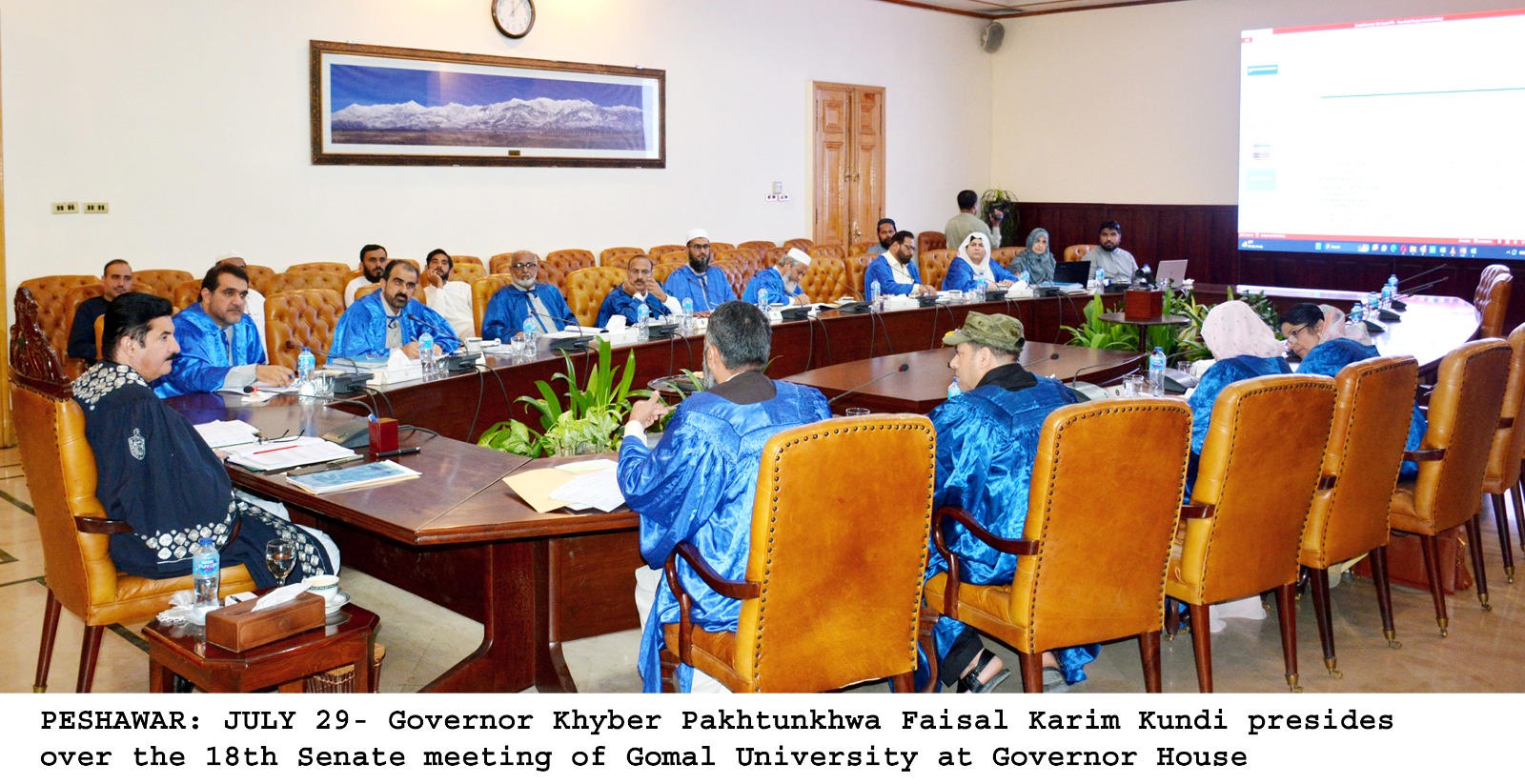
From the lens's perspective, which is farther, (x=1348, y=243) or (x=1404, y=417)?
(x=1348, y=243)

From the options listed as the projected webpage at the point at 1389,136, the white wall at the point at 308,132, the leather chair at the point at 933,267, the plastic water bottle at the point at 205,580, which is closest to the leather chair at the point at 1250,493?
the plastic water bottle at the point at 205,580

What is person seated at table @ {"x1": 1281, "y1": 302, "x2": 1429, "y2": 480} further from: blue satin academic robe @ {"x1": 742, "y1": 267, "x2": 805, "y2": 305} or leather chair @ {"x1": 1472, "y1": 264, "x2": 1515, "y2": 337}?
blue satin academic robe @ {"x1": 742, "y1": 267, "x2": 805, "y2": 305}

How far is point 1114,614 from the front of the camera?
2807mm

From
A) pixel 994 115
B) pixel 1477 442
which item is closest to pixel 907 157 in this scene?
pixel 994 115

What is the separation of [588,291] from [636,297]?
77 centimetres

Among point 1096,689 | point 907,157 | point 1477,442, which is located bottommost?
point 1096,689

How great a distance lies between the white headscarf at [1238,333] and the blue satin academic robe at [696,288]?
3507 mm

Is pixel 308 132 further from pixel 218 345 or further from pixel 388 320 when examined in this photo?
pixel 218 345

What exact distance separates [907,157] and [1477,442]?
26.6ft

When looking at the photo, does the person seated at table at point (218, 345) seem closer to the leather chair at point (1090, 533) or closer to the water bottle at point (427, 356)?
the water bottle at point (427, 356)

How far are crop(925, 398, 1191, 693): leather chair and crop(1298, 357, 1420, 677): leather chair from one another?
66 centimetres

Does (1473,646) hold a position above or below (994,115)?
below

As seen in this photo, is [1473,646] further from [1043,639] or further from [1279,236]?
[1279,236]

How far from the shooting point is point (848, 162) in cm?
1084
